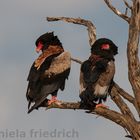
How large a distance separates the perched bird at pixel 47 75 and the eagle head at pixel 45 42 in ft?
0.82

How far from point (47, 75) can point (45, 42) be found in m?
1.74

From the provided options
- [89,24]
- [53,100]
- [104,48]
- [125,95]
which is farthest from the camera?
[89,24]

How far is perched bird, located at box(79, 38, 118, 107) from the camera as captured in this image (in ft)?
45.1

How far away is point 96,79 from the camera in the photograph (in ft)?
46.2

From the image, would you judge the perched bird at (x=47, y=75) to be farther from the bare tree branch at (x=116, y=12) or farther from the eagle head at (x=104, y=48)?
the bare tree branch at (x=116, y=12)

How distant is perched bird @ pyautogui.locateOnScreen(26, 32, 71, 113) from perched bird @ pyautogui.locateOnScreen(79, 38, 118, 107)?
3.13 ft

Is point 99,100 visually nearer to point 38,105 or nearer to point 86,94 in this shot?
point 86,94

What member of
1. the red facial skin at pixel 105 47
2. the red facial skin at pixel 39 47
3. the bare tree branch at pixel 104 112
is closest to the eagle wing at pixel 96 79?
the bare tree branch at pixel 104 112

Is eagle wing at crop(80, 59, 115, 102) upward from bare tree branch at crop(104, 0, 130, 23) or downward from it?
downward

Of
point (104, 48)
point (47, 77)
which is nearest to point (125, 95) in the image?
point (104, 48)

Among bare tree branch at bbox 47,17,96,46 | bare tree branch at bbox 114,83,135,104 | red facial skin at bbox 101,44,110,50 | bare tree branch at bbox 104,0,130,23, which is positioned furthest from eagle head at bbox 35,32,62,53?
bare tree branch at bbox 114,83,135,104

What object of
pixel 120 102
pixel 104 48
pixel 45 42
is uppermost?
pixel 45 42

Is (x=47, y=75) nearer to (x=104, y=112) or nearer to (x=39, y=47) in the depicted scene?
(x=39, y=47)

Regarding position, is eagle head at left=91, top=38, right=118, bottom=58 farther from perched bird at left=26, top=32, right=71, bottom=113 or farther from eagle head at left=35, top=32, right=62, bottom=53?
eagle head at left=35, top=32, right=62, bottom=53
